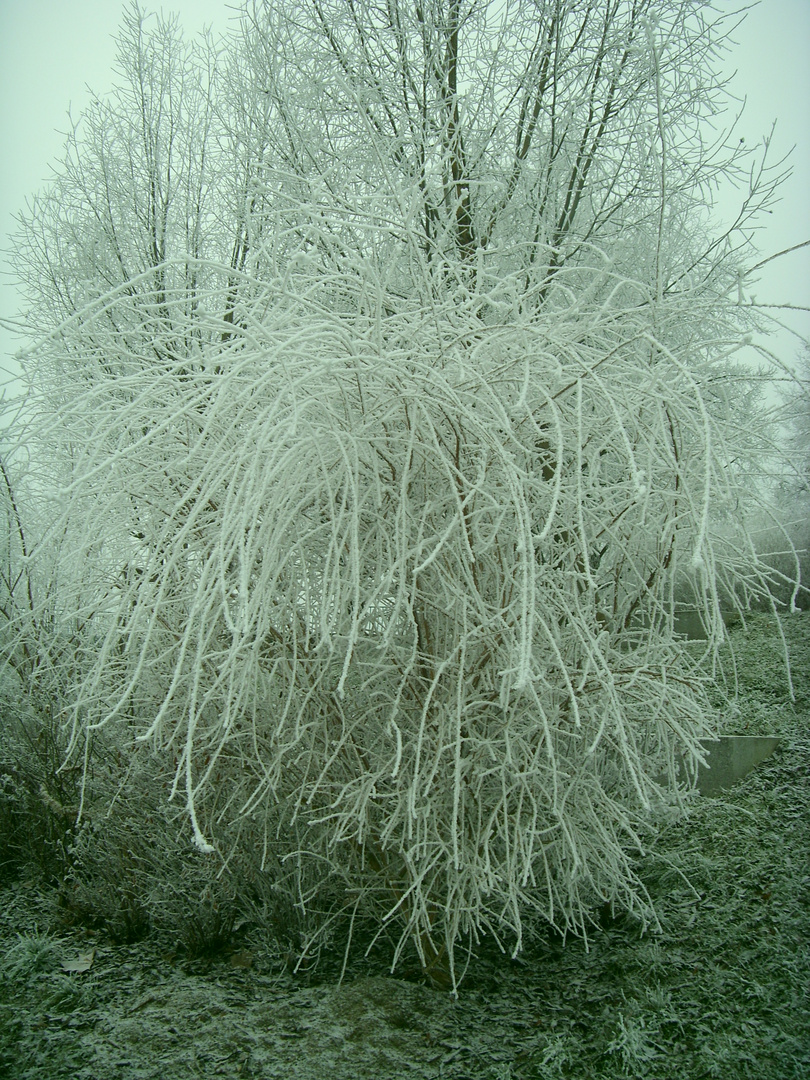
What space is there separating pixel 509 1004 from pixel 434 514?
1.33 meters

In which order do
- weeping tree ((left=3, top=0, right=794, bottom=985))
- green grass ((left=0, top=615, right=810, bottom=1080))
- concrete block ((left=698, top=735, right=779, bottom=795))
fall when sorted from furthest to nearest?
concrete block ((left=698, top=735, right=779, bottom=795)) → green grass ((left=0, top=615, right=810, bottom=1080)) → weeping tree ((left=3, top=0, right=794, bottom=985))

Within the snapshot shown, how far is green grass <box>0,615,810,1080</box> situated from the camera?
5.71ft

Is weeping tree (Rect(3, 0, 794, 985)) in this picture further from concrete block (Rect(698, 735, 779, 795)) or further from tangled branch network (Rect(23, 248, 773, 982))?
concrete block (Rect(698, 735, 779, 795))

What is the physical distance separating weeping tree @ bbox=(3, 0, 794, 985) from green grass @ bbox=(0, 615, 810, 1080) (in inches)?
6.4

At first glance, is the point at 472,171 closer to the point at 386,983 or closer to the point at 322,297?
the point at 322,297

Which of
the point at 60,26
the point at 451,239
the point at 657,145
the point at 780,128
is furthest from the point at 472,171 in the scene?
the point at 60,26

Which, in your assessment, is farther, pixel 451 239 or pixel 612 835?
pixel 451 239

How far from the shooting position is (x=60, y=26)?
3.41 metres

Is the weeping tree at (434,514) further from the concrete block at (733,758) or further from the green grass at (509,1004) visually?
the concrete block at (733,758)

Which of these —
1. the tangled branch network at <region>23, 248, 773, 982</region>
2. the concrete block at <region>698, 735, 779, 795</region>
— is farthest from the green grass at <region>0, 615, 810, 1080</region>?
the concrete block at <region>698, 735, 779, 795</region>

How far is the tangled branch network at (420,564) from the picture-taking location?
5.07ft

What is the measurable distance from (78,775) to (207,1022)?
150 centimetres

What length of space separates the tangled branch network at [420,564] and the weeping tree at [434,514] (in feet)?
0.04

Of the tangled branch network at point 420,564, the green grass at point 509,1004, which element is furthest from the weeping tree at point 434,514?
the green grass at point 509,1004
